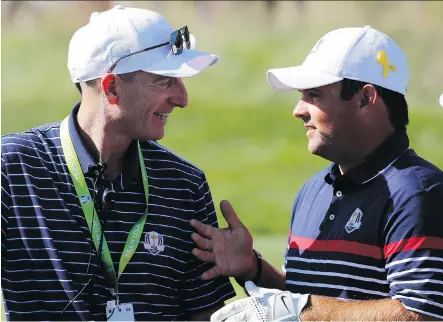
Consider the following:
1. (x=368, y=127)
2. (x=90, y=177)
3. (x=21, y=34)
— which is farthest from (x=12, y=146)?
(x=21, y=34)

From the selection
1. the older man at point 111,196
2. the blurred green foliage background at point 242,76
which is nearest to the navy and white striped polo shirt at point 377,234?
the older man at point 111,196

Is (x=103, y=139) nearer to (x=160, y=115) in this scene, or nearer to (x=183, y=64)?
(x=160, y=115)

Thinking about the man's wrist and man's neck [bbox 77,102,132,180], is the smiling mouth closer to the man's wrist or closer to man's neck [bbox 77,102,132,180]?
man's neck [bbox 77,102,132,180]

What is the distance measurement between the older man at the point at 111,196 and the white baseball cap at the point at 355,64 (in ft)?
1.32

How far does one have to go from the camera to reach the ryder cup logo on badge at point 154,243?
401cm

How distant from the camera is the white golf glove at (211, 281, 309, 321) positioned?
3.72 meters

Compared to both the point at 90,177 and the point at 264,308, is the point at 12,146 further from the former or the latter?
the point at 264,308

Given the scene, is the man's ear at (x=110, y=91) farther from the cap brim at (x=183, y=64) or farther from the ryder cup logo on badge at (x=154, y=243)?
the ryder cup logo on badge at (x=154, y=243)

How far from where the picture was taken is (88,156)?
3.99m

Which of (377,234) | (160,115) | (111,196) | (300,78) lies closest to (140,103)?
(160,115)

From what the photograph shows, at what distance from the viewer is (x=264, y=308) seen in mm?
3740

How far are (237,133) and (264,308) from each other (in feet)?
44.1

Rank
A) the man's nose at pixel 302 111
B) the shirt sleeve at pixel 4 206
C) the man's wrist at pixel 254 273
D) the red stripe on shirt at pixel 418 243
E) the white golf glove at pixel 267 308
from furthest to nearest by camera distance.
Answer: the man's wrist at pixel 254 273 < the man's nose at pixel 302 111 < the shirt sleeve at pixel 4 206 < the white golf glove at pixel 267 308 < the red stripe on shirt at pixel 418 243

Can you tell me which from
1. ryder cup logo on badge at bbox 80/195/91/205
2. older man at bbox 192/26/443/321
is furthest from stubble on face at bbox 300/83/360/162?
ryder cup logo on badge at bbox 80/195/91/205
